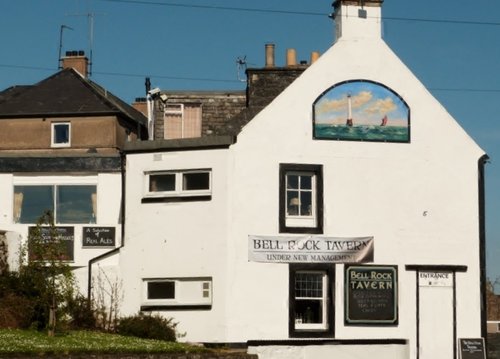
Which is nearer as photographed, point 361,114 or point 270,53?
point 361,114

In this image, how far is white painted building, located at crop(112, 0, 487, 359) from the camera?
3428 centimetres

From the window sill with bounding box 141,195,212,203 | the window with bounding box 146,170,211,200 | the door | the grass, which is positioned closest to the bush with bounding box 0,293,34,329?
the grass

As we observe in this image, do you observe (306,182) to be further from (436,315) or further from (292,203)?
(436,315)

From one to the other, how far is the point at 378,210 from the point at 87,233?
1014cm

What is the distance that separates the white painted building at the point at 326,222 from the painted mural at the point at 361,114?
0.15 ft

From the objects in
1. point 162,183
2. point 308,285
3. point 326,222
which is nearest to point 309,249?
point 326,222

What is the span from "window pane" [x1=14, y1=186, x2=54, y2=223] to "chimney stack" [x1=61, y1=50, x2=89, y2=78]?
55.5 feet

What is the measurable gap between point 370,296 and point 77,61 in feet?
83.6

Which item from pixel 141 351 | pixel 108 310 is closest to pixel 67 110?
pixel 108 310

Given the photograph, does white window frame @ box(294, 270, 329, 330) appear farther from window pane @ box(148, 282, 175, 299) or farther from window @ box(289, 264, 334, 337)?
window pane @ box(148, 282, 175, 299)

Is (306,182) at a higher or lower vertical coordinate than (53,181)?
lower

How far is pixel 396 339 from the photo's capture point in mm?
34875

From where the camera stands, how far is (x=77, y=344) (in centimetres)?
2938

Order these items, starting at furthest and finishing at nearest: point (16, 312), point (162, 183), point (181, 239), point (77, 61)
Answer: point (77, 61), point (162, 183), point (181, 239), point (16, 312)
